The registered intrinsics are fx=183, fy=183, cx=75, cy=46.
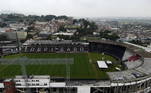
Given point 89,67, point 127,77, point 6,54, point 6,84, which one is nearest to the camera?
point 6,84

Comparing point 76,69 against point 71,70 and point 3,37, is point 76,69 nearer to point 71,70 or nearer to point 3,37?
point 71,70

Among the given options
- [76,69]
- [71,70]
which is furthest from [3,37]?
[76,69]

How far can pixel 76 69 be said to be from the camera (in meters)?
44.4

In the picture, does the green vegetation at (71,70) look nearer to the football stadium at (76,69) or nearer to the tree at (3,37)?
the football stadium at (76,69)

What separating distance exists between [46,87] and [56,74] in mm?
8849

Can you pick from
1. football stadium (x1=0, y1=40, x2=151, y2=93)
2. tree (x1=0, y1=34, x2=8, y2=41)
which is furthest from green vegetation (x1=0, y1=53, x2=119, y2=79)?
tree (x1=0, y1=34, x2=8, y2=41)

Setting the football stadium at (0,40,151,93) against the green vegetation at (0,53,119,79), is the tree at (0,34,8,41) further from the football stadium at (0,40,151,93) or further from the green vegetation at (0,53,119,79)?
the green vegetation at (0,53,119,79)

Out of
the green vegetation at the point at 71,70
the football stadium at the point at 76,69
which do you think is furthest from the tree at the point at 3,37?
the green vegetation at the point at 71,70

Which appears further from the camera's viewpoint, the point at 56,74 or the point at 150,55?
the point at 150,55

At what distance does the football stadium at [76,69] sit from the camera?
1224 inches

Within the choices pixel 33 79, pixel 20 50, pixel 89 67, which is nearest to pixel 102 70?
pixel 89 67

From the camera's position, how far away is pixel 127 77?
3362cm

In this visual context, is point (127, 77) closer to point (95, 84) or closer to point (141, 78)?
point (141, 78)

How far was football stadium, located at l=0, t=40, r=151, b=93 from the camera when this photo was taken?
102ft
